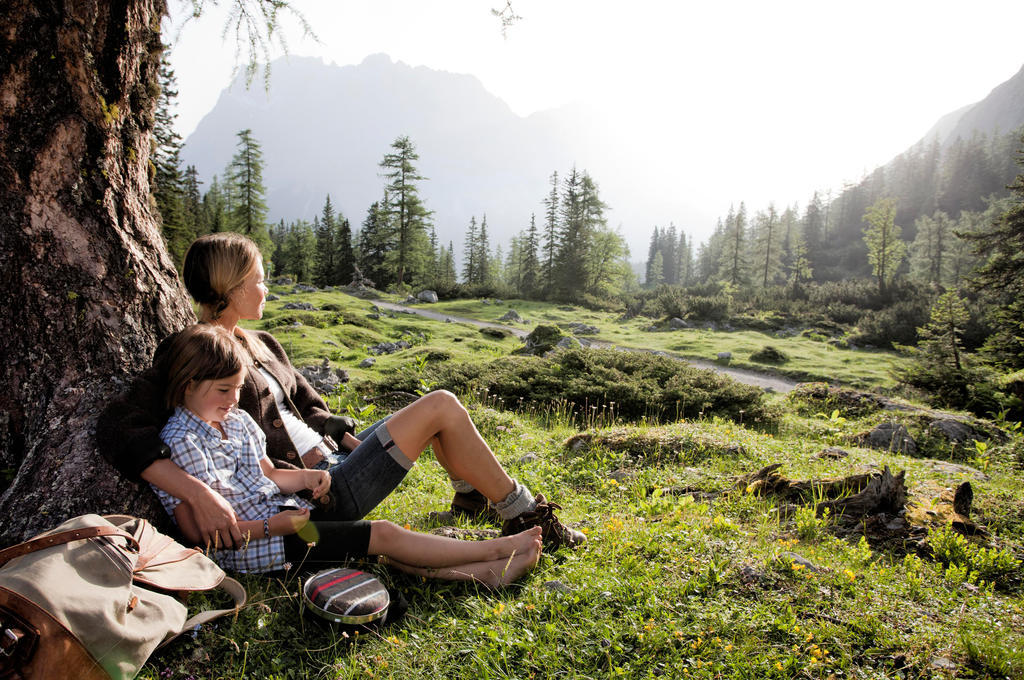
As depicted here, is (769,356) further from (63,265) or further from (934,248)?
(934,248)

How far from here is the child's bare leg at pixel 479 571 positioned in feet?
9.53

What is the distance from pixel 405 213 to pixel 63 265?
4399 cm

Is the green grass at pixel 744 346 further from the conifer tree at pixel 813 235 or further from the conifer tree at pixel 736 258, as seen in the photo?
the conifer tree at pixel 813 235

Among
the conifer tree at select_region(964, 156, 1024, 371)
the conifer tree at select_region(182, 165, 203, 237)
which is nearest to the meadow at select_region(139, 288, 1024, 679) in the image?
the conifer tree at select_region(964, 156, 1024, 371)

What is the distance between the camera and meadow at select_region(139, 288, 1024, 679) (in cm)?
227

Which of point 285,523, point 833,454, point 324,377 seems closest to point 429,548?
point 285,523

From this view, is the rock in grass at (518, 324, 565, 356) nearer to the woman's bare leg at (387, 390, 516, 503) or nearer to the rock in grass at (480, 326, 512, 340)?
the rock in grass at (480, 326, 512, 340)

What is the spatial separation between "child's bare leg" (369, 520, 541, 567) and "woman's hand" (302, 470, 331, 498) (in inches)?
13.4

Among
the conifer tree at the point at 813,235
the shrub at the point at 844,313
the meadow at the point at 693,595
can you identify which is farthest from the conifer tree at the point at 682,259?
the meadow at the point at 693,595

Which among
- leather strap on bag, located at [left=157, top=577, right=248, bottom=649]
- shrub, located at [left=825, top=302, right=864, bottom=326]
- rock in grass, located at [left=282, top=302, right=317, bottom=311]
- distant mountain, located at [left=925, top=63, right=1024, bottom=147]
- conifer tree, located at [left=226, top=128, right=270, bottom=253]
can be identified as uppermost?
distant mountain, located at [left=925, top=63, right=1024, bottom=147]

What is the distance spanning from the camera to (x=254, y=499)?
9.25ft

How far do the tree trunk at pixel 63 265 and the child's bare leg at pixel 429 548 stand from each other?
1259mm

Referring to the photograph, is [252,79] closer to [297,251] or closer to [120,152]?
[120,152]

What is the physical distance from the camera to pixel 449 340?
61.5 ft
